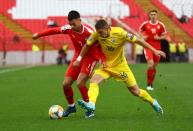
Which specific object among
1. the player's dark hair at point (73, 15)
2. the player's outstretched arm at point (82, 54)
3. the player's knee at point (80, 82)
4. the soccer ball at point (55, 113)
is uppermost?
the player's dark hair at point (73, 15)

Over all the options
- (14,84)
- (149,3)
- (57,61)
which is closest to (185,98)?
(14,84)

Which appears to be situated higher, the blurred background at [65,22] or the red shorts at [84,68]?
the red shorts at [84,68]

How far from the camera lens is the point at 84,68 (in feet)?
39.6

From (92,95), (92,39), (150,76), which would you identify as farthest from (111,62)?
(150,76)

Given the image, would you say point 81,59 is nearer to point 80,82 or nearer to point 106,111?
point 80,82

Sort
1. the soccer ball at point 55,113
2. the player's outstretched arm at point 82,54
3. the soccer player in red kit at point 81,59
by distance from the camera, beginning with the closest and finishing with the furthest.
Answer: the player's outstretched arm at point 82,54
the soccer ball at point 55,113
the soccer player in red kit at point 81,59

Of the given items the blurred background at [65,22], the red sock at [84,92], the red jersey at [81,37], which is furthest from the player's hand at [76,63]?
the blurred background at [65,22]

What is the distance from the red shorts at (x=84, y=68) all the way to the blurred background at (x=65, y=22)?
31508 millimetres

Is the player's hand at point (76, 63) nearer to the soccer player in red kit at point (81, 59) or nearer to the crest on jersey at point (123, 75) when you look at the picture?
the soccer player in red kit at point (81, 59)

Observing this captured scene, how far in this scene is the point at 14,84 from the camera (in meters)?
22.4

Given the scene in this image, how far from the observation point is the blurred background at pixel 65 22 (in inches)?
1804

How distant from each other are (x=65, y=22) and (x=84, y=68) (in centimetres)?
3681

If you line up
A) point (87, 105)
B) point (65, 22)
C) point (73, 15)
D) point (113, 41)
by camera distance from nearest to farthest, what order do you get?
1. point (87, 105)
2. point (113, 41)
3. point (73, 15)
4. point (65, 22)

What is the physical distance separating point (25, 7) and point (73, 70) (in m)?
39.4
